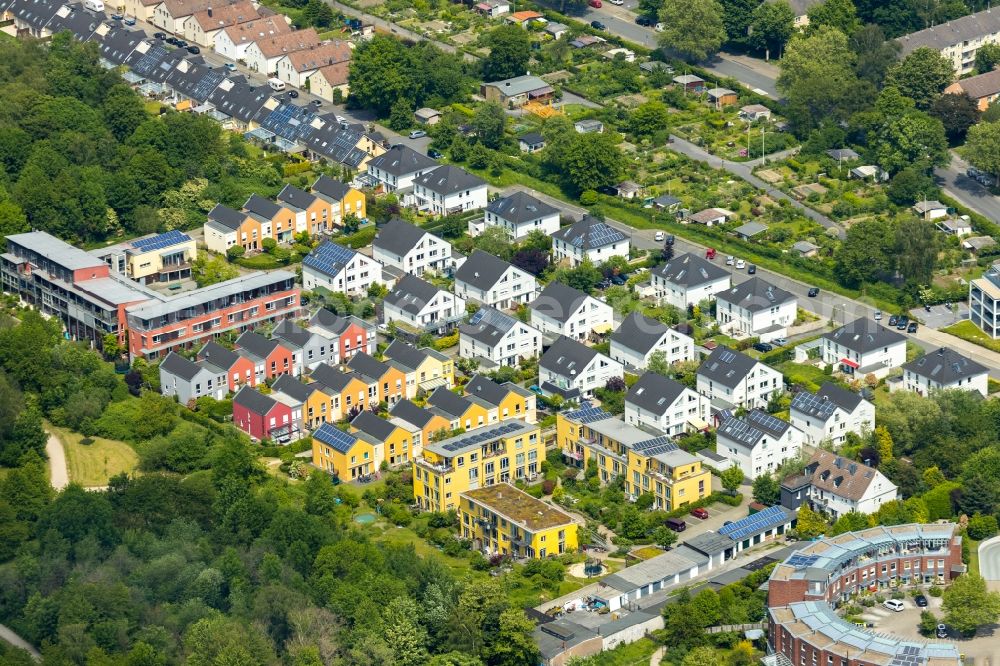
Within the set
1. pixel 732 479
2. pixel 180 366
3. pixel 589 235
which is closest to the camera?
pixel 732 479

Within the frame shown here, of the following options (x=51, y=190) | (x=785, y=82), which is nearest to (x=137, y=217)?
(x=51, y=190)

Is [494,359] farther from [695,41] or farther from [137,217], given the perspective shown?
[695,41]

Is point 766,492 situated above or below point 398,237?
below

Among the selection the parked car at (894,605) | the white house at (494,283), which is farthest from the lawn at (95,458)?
the parked car at (894,605)

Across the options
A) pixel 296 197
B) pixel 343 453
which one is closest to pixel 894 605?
pixel 343 453

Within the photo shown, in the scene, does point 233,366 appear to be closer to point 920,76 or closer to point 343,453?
point 343,453

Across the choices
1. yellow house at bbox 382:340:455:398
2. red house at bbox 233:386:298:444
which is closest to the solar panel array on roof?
red house at bbox 233:386:298:444

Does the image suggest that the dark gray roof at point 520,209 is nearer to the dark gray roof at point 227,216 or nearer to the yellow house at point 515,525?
the dark gray roof at point 227,216
